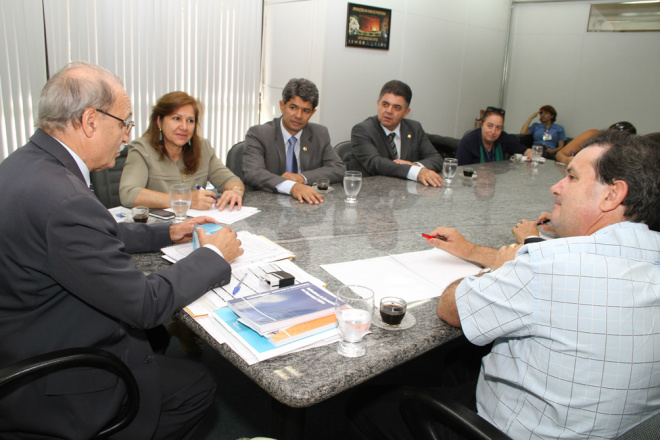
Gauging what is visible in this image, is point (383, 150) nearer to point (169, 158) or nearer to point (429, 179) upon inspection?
point (429, 179)

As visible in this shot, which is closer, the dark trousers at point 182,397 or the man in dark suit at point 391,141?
the dark trousers at point 182,397

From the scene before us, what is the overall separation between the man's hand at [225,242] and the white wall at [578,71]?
714 centimetres

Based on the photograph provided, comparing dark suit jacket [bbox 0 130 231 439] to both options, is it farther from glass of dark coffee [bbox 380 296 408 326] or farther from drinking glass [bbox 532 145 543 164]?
drinking glass [bbox 532 145 543 164]

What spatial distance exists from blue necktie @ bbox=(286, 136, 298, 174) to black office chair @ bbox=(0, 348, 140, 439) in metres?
2.24

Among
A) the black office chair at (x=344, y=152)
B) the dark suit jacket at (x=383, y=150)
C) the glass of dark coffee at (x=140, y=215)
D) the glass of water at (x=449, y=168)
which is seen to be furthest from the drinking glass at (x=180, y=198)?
the black office chair at (x=344, y=152)

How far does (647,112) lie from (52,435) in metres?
7.86

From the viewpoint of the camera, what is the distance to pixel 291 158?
3.39m

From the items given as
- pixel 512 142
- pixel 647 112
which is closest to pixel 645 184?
pixel 512 142

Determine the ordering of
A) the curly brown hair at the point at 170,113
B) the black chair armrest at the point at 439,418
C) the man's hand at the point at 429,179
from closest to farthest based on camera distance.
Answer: the black chair armrest at the point at 439,418
the curly brown hair at the point at 170,113
the man's hand at the point at 429,179

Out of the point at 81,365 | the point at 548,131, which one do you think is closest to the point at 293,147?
the point at 81,365

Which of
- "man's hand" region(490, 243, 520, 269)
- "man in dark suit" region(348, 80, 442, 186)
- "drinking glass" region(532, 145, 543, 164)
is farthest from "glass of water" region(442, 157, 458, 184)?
"man's hand" region(490, 243, 520, 269)

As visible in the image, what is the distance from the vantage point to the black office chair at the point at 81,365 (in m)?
1.11

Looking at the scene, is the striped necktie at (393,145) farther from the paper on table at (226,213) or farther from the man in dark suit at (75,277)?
the man in dark suit at (75,277)

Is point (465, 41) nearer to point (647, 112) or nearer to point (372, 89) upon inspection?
point (372, 89)
